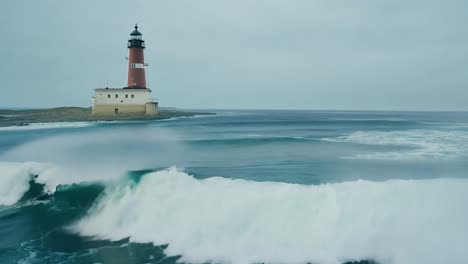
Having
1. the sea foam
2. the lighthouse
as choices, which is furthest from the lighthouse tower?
the sea foam

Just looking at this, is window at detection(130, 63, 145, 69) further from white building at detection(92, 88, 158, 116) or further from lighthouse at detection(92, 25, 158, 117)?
white building at detection(92, 88, 158, 116)

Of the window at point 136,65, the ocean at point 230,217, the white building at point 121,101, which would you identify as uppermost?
the window at point 136,65

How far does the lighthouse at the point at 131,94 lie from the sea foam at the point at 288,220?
108 ft

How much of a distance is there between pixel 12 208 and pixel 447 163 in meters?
16.9

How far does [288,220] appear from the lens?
858 centimetres

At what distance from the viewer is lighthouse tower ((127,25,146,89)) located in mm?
41531

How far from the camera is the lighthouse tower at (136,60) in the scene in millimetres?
41531

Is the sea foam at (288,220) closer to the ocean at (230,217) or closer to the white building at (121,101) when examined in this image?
the ocean at (230,217)

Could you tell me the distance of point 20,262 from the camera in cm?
735

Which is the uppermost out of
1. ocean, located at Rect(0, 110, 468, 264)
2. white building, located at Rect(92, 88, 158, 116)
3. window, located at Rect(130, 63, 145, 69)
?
window, located at Rect(130, 63, 145, 69)

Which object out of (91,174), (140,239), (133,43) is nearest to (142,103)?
(133,43)

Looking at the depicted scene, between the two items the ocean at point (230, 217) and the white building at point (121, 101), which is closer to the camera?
the ocean at point (230, 217)

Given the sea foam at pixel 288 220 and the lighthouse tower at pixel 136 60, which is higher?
the lighthouse tower at pixel 136 60

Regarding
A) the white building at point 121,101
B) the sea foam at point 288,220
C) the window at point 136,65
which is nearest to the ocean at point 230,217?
the sea foam at point 288,220
